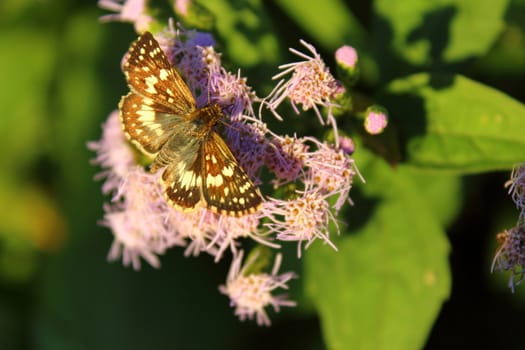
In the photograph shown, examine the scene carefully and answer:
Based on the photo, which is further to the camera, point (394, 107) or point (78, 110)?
point (78, 110)

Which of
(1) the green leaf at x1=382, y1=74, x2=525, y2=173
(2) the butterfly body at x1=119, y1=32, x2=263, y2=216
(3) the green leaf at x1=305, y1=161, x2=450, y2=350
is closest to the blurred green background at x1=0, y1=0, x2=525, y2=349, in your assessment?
(3) the green leaf at x1=305, y1=161, x2=450, y2=350

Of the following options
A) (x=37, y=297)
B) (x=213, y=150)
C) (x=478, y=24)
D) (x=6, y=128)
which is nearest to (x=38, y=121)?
(x=6, y=128)

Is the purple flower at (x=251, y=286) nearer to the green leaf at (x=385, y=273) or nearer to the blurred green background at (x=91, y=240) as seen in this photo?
the green leaf at (x=385, y=273)

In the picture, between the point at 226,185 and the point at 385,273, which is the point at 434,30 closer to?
the point at 385,273

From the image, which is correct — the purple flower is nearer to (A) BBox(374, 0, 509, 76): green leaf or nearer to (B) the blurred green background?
(B) the blurred green background

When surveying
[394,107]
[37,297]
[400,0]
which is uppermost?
[400,0]

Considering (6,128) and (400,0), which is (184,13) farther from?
(6,128)
